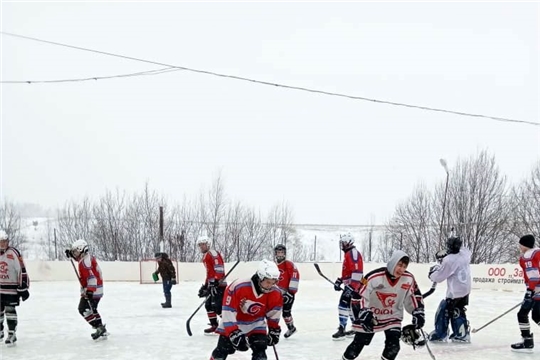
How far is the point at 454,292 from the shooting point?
8.44m

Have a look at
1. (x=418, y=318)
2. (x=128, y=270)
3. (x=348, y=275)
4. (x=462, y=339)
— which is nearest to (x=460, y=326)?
(x=462, y=339)

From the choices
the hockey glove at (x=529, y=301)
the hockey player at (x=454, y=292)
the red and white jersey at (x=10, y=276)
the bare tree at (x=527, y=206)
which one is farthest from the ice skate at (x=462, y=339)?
the bare tree at (x=527, y=206)

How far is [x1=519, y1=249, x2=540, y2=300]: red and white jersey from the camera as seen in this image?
25.3 ft

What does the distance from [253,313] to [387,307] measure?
56.3 inches

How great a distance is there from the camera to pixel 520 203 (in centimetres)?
3459

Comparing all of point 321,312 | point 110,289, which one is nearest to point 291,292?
point 321,312

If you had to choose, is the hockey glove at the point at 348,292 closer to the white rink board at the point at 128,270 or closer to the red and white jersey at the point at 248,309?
the red and white jersey at the point at 248,309

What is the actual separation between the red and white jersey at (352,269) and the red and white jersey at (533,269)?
2.27 metres

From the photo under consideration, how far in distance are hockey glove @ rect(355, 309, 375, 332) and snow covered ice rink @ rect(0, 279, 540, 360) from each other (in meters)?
2.09

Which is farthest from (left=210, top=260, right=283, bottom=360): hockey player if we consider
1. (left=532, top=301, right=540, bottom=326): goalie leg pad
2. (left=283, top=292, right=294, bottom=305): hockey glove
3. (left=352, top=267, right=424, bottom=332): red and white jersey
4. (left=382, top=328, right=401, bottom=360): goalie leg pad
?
(left=532, top=301, right=540, bottom=326): goalie leg pad

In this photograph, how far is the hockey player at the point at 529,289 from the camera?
25.3ft

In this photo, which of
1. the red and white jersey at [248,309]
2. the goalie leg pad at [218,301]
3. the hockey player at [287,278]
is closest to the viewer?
the red and white jersey at [248,309]

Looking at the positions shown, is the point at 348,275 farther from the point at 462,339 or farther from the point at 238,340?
the point at 238,340

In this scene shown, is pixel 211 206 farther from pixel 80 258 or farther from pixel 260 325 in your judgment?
pixel 260 325
